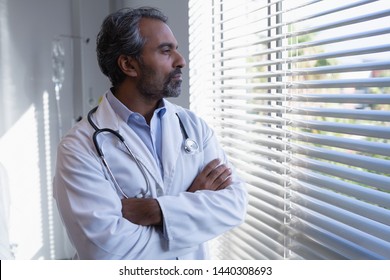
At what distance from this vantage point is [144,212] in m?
1.12

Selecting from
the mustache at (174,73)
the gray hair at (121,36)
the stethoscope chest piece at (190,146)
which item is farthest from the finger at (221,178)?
the gray hair at (121,36)

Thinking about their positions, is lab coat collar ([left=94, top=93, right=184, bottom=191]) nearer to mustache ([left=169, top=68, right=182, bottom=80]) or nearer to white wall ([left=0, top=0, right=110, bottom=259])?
mustache ([left=169, top=68, right=182, bottom=80])

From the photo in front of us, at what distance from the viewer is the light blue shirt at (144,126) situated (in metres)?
1.27

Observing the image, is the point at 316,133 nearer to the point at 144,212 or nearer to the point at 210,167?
the point at 210,167

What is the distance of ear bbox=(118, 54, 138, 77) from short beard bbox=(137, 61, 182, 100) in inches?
1.2

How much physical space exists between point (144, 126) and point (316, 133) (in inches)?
21.2

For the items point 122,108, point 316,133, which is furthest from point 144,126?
point 316,133

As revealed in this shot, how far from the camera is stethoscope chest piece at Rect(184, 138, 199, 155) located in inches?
51.0

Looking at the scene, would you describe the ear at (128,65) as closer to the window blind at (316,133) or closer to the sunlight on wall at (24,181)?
the window blind at (316,133)

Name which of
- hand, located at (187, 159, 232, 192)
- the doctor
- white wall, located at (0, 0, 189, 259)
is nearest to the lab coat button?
the doctor

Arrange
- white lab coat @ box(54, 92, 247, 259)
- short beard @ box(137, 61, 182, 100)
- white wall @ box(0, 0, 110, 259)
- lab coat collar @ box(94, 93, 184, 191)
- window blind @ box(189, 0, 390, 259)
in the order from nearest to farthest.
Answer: window blind @ box(189, 0, 390, 259)
white lab coat @ box(54, 92, 247, 259)
lab coat collar @ box(94, 93, 184, 191)
short beard @ box(137, 61, 182, 100)
white wall @ box(0, 0, 110, 259)

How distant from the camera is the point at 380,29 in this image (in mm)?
911

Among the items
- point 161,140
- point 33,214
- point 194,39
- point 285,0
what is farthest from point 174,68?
point 33,214
